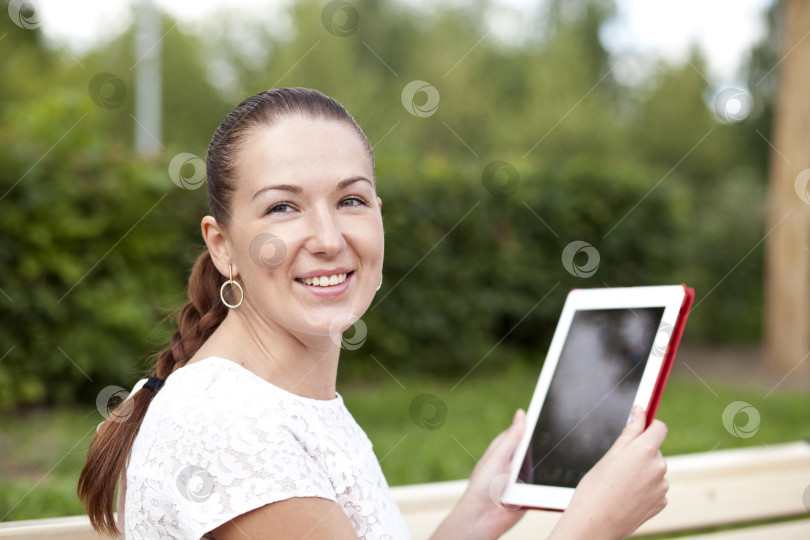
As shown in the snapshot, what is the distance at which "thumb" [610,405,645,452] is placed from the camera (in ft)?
5.49

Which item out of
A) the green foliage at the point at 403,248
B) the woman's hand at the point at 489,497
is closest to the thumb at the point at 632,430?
the woman's hand at the point at 489,497

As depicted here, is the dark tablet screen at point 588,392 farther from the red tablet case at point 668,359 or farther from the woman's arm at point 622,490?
the woman's arm at point 622,490

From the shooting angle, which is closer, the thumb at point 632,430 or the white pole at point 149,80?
the thumb at point 632,430

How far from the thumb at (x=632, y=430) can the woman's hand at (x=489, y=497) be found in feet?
1.30

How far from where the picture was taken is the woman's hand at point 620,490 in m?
1.60

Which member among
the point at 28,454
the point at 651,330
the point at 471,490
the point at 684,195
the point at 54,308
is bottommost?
the point at 28,454

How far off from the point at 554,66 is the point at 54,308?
2383 cm

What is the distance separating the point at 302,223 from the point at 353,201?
13cm

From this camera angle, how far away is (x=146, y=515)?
4.99 ft

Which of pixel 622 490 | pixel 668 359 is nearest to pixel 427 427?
pixel 668 359

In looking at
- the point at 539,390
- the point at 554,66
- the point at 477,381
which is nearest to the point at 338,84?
the point at 554,66

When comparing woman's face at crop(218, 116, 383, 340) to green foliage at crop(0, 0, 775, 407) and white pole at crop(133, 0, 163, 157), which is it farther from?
white pole at crop(133, 0, 163, 157)

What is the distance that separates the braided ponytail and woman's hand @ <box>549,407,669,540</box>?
0.85 meters

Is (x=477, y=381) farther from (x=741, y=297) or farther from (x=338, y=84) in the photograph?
(x=338, y=84)
